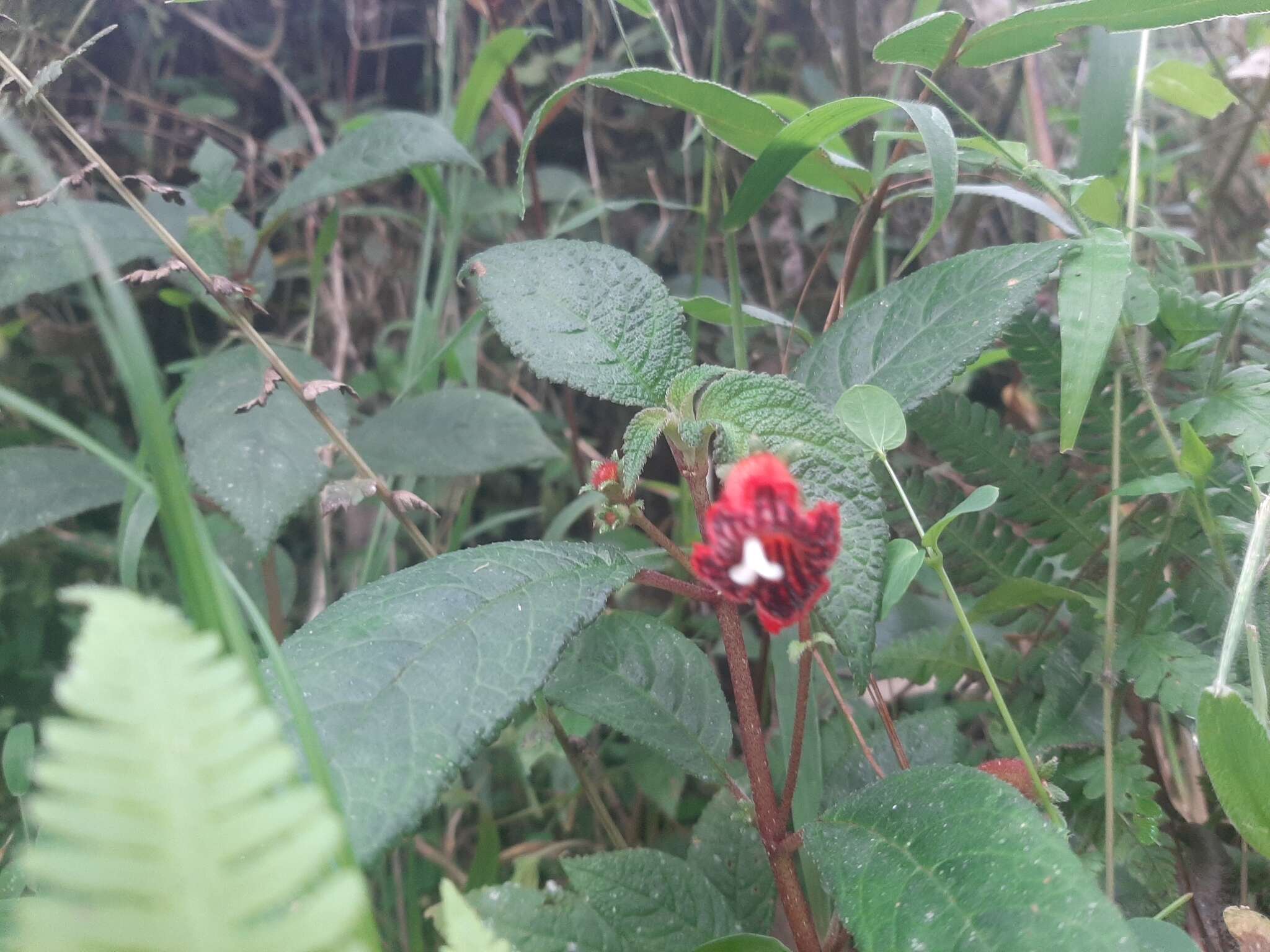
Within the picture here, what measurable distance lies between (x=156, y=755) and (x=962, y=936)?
15.0 inches

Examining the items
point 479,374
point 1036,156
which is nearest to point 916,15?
point 1036,156

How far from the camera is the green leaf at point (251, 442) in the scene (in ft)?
2.56

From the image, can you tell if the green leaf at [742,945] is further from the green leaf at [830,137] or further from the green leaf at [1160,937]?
the green leaf at [830,137]

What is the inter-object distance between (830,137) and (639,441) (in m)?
0.33

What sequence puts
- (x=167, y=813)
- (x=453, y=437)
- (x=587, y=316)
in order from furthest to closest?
1. (x=453, y=437)
2. (x=587, y=316)
3. (x=167, y=813)

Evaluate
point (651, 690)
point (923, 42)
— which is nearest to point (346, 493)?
point (651, 690)

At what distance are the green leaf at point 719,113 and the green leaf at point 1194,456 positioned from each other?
0.37 meters

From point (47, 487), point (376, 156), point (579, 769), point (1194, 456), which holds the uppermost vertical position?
point (376, 156)

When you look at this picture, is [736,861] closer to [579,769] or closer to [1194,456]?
[579,769]

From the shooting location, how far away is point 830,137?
2.25 feet

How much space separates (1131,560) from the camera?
0.73 metres

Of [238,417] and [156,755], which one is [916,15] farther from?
[156,755]

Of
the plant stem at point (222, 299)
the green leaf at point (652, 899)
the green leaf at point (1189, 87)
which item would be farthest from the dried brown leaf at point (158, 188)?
the green leaf at point (1189, 87)

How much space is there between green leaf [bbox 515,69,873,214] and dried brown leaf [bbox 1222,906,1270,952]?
64cm
